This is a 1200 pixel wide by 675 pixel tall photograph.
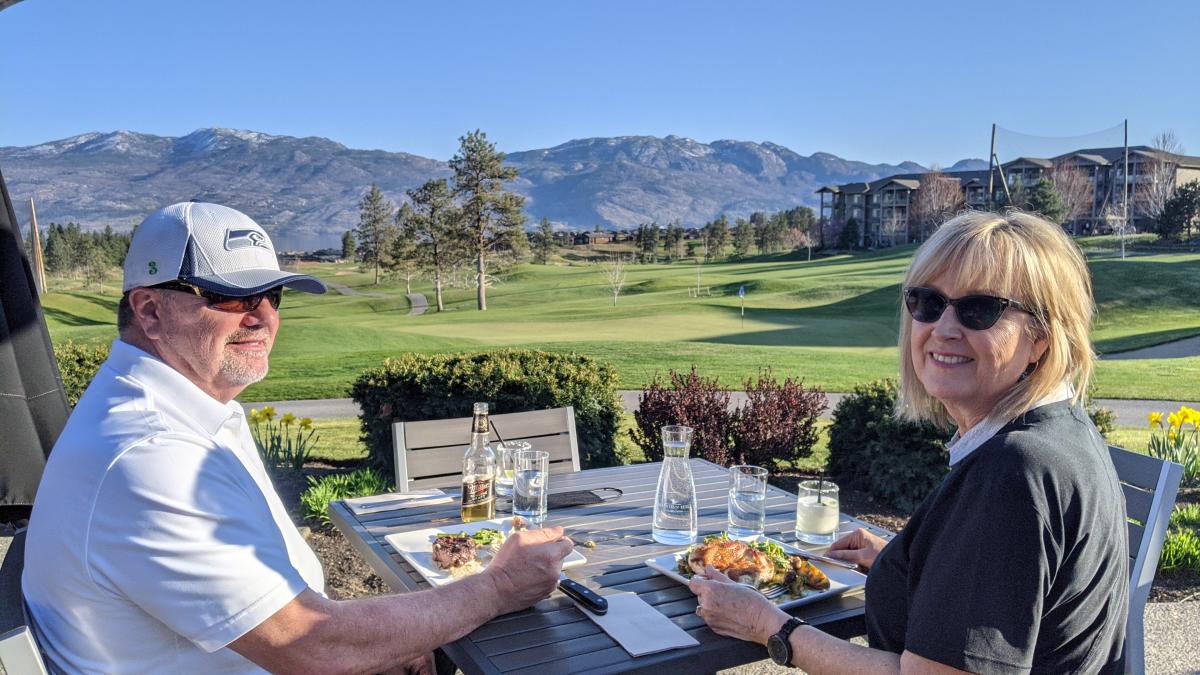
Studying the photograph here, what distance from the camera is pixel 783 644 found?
1.85 meters

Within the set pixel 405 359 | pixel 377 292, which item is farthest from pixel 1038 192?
pixel 405 359

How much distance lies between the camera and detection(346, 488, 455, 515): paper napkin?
2938mm

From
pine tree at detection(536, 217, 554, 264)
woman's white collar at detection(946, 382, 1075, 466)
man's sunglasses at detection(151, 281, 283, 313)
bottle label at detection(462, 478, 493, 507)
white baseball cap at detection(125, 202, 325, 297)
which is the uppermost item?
pine tree at detection(536, 217, 554, 264)

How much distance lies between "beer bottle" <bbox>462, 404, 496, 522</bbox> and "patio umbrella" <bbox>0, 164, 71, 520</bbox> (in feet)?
7.87

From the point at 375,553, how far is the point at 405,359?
3.93m

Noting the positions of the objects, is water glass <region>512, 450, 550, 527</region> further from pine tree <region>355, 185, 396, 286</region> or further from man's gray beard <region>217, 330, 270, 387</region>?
pine tree <region>355, 185, 396, 286</region>

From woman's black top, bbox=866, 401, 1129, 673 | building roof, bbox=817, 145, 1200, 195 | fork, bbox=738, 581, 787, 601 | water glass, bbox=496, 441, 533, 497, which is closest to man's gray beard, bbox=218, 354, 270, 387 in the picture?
water glass, bbox=496, 441, 533, 497

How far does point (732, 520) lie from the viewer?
2.60m

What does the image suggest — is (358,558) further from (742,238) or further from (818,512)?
(742,238)

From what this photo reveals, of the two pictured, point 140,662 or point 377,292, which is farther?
point 377,292

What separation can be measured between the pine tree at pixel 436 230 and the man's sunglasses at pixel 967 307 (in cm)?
4037

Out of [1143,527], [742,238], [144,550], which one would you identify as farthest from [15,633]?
[742,238]

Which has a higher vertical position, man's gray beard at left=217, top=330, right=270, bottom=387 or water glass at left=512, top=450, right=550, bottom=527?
man's gray beard at left=217, top=330, right=270, bottom=387

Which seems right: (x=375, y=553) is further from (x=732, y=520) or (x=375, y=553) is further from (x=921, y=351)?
(x=921, y=351)
